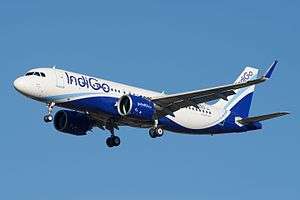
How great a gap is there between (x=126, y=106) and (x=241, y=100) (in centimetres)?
1761

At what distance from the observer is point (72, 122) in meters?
76.9

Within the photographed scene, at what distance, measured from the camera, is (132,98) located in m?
71.4

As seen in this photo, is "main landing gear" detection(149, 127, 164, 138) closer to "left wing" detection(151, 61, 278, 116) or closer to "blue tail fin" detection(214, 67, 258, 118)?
"left wing" detection(151, 61, 278, 116)

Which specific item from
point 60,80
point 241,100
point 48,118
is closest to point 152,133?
point 60,80

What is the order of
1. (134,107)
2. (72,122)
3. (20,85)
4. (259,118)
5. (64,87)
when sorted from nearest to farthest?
(20,85)
(64,87)
(134,107)
(72,122)
(259,118)

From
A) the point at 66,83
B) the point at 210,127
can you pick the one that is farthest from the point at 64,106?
the point at 210,127

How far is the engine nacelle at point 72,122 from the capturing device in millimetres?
76875

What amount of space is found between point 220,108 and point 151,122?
10.6 metres

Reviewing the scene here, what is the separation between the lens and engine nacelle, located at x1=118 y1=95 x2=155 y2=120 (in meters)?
70.9

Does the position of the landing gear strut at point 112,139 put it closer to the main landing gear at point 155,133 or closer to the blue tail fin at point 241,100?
the main landing gear at point 155,133

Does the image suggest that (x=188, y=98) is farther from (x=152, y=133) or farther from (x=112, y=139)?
(x=112, y=139)

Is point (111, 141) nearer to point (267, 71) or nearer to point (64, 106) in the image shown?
point (64, 106)

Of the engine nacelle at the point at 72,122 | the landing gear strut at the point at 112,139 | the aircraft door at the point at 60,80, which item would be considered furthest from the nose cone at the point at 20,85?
the landing gear strut at the point at 112,139

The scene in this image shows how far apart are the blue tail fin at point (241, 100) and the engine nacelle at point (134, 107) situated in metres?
12.2
